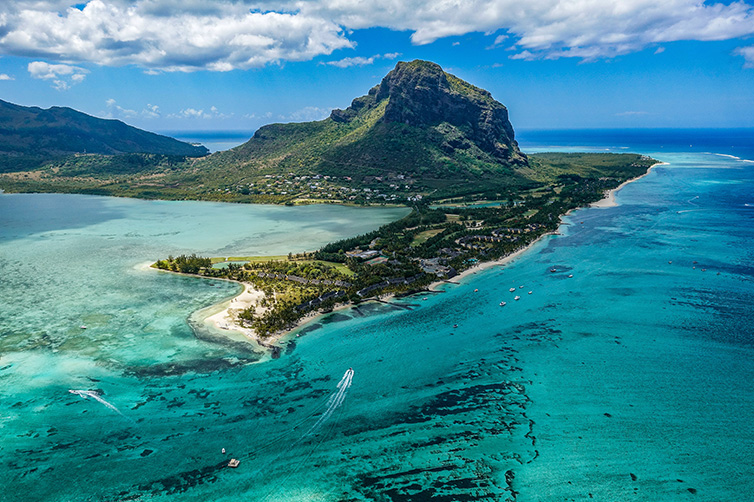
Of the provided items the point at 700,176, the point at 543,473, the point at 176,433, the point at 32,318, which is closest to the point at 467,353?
the point at 543,473

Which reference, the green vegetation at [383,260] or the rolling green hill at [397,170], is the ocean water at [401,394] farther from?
the rolling green hill at [397,170]

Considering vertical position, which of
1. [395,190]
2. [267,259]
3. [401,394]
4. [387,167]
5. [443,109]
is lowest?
[401,394]

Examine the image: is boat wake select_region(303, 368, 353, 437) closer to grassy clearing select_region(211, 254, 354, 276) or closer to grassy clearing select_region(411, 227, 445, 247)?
grassy clearing select_region(211, 254, 354, 276)

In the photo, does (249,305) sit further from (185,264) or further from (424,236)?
(424,236)

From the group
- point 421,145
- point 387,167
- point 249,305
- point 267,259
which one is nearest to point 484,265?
point 267,259

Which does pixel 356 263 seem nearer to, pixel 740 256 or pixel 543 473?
pixel 543 473

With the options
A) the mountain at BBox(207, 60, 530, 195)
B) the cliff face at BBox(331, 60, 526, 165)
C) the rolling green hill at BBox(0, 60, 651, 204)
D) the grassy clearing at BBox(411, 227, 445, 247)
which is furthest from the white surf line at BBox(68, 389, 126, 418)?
the cliff face at BBox(331, 60, 526, 165)
